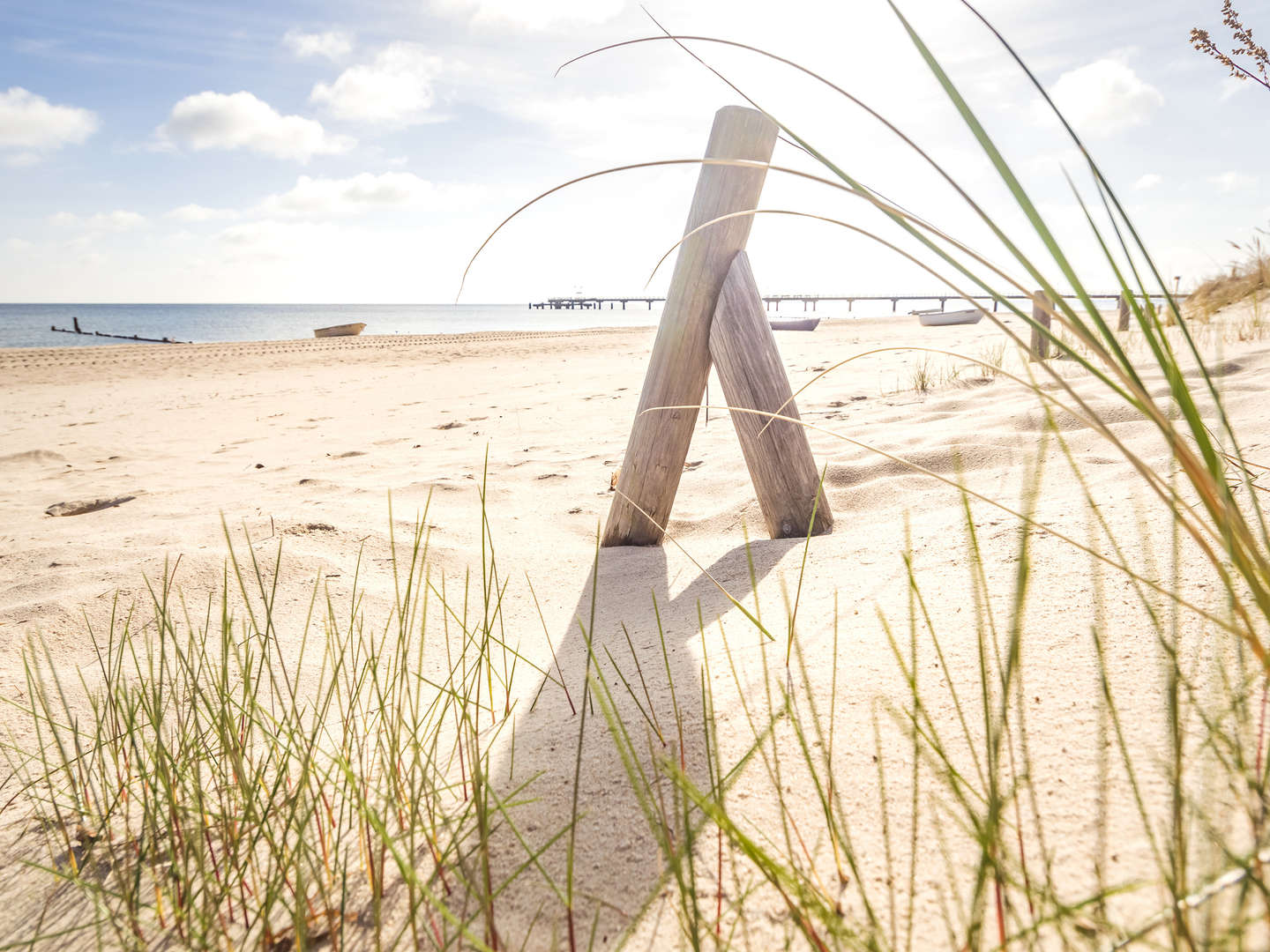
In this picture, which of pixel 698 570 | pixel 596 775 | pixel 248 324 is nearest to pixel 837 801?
pixel 596 775

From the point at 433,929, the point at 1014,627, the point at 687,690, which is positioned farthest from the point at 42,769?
the point at 1014,627

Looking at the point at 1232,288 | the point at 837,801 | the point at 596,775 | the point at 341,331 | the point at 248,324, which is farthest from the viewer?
the point at 248,324

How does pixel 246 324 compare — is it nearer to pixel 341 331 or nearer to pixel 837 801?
pixel 341 331

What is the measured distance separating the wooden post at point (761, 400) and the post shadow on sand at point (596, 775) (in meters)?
0.41

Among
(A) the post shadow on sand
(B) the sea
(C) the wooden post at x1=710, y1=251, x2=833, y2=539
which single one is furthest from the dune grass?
(B) the sea

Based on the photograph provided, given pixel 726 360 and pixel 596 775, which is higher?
pixel 726 360

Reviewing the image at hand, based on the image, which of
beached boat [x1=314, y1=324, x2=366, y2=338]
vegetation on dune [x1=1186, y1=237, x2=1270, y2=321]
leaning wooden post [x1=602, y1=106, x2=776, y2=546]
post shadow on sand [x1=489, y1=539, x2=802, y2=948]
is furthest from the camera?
beached boat [x1=314, y1=324, x2=366, y2=338]

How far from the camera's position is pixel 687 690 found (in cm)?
127

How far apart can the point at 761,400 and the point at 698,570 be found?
1.66 feet

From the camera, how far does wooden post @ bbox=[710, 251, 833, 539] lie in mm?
2055

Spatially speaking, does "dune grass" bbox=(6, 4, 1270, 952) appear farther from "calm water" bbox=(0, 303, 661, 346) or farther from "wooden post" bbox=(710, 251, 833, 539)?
"calm water" bbox=(0, 303, 661, 346)

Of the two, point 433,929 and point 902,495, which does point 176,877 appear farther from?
point 902,495

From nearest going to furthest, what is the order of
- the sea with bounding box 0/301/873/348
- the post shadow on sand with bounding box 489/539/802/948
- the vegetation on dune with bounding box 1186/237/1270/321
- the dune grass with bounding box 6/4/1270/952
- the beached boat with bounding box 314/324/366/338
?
the dune grass with bounding box 6/4/1270/952
the post shadow on sand with bounding box 489/539/802/948
the vegetation on dune with bounding box 1186/237/1270/321
the beached boat with bounding box 314/324/366/338
the sea with bounding box 0/301/873/348

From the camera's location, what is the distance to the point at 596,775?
41.8 inches
